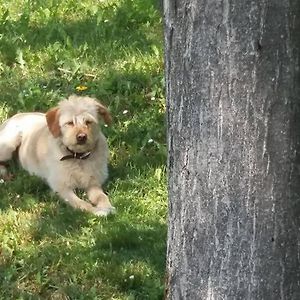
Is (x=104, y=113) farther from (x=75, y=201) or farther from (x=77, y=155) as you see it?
(x=75, y=201)

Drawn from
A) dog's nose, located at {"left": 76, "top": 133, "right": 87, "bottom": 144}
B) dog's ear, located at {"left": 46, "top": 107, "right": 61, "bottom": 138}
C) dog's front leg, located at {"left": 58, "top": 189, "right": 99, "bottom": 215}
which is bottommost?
dog's front leg, located at {"left": 58, "top": 189, "right": 99, "bottom": 215}

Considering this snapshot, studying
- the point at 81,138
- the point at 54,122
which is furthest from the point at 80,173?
the point at 54,122

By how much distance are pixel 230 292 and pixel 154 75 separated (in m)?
5.23

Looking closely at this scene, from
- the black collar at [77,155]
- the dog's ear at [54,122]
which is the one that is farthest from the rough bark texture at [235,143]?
the black collar at [77,155]

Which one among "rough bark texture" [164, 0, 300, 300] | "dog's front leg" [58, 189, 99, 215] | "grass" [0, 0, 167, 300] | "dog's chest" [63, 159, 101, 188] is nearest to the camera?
"rough bark texture" [164, 0, 300, 300]

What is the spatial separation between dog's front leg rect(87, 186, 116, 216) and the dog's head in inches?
13.1

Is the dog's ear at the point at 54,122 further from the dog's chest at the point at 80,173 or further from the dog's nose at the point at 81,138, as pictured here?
the dog's chest at the point at 80,173

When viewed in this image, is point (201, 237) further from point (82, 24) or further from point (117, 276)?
point (82, 24)

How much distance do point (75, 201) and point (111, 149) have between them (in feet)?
3.09

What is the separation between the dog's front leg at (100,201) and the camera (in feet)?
20.8

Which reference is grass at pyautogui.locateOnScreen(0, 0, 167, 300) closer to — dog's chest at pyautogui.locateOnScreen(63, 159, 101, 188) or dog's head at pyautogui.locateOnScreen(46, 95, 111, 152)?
dog's chest at pyautogui.locateOnScreen(63, 159, 101, 188)

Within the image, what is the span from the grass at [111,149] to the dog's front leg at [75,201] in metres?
0.07

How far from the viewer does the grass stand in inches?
214

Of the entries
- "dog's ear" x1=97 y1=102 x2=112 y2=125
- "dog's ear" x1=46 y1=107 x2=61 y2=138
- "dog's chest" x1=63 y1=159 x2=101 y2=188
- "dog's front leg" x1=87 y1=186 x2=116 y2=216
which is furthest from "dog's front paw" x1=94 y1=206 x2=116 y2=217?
"dog's ear" x1=97 y1=102 x2=112 y2=125
